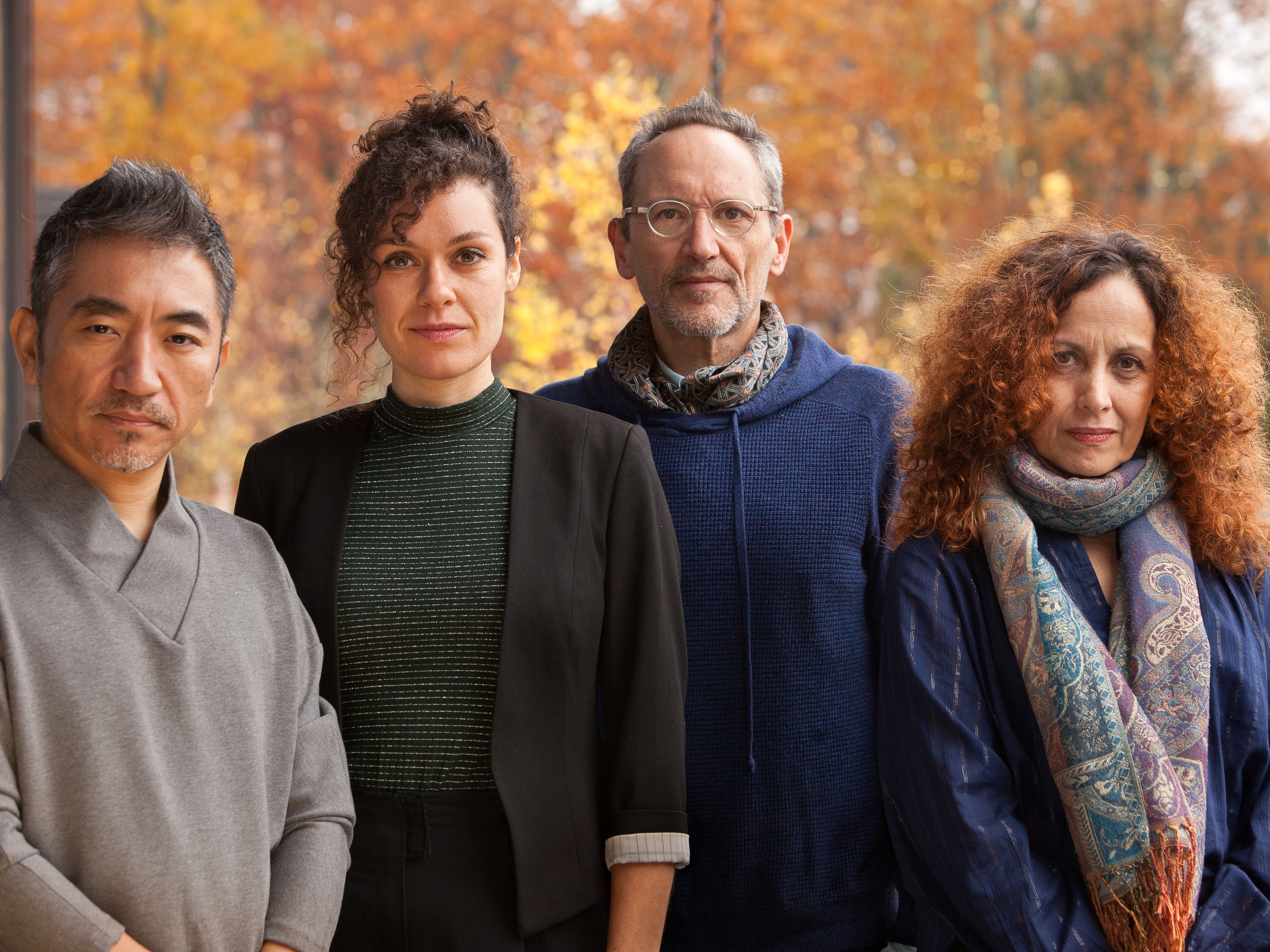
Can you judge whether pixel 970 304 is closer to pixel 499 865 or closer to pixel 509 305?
pixel 499 865

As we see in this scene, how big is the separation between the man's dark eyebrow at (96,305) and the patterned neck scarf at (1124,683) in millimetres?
1274

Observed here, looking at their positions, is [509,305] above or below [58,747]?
above

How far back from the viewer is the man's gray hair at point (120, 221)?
1.47 meters

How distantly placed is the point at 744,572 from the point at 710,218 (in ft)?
2.19

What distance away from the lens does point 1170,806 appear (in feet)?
5.23

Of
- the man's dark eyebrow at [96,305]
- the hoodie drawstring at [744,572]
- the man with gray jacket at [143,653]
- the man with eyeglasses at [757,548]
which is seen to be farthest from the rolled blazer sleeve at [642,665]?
the man's dark eyebrow at [96,305]

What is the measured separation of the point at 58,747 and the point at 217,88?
10611 mm

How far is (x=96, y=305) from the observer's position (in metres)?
1.44

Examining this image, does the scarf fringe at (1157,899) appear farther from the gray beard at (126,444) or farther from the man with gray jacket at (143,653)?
the gray beard at (126,444)

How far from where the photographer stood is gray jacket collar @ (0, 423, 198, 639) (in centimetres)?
141

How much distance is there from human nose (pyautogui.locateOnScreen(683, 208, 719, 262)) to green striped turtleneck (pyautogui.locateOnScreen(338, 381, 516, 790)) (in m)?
0.60

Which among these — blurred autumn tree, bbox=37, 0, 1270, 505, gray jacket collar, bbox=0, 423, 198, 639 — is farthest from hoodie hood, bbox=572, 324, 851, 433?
blurred autumn tree, bbox=37, 0, 1270, 505

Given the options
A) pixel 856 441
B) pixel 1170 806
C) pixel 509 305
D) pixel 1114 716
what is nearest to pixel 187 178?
pixel 856 441

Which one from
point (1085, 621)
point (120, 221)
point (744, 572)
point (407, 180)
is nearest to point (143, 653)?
point (120, 221)
